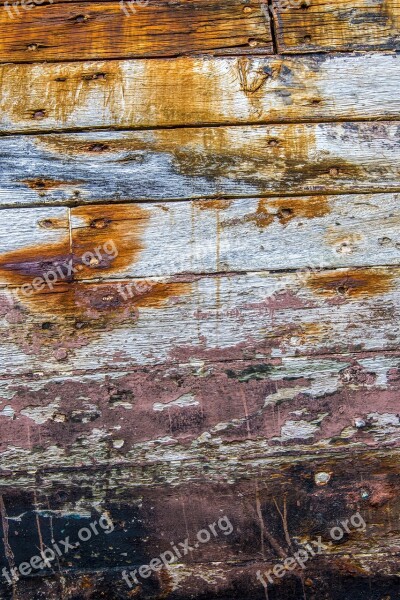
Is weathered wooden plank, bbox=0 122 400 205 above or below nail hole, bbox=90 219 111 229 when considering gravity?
above

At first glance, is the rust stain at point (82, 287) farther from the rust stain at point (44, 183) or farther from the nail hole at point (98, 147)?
the nail hole at point (98, 147)

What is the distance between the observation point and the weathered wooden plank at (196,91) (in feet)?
7.11

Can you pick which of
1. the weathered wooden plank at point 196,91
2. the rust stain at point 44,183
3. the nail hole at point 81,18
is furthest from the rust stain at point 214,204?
the nail hole at point 81,18

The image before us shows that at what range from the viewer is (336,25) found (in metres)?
2.27

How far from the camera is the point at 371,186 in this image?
2131 millimetres

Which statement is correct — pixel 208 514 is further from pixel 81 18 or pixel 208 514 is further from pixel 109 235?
pixel 81 18

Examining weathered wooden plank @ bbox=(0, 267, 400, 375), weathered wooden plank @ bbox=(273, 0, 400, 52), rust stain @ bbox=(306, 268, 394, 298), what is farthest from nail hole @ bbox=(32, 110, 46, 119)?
rust stain @ bbox=(306, 268, 394, 298)

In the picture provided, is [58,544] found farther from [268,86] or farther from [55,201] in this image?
[268,86]

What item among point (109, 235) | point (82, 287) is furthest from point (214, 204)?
point (82, 287)

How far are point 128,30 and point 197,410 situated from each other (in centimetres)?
157

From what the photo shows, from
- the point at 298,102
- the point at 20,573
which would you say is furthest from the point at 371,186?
the point at 20,573

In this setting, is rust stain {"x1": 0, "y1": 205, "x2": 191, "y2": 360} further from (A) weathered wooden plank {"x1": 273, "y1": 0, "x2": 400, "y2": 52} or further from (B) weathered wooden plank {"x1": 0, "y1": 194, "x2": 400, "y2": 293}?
(A) weathered wooden plank {"x1": 273, "y1": 0, "x2": 400, "y2": 52}

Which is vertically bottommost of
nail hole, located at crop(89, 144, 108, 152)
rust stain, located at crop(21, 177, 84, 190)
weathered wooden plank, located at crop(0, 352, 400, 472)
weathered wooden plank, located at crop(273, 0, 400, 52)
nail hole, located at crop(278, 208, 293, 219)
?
weathered wooden plank, located at crop(0, 352, 400, 472)

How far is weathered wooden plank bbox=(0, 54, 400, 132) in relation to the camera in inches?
85.3
